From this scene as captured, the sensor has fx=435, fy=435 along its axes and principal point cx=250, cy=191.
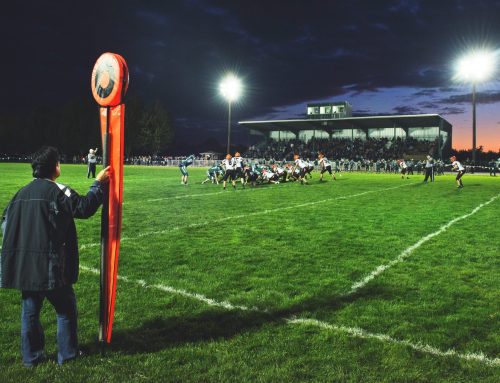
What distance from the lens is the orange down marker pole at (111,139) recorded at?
11.3ft

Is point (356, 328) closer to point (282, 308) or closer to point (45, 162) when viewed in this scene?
point (282, 308)

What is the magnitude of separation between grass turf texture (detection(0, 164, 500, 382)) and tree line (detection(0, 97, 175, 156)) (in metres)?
69.8

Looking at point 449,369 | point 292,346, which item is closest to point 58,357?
point 292,346

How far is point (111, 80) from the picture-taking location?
3.47 metres

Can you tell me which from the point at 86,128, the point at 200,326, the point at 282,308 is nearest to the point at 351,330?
the point at 282,308

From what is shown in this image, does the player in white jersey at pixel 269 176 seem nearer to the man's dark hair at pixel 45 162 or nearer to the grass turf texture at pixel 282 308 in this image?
the grass turf texture at pixel 282 308

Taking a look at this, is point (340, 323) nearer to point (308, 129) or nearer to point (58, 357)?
point (58, 357)

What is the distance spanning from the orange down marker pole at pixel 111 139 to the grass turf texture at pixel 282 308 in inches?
31.7

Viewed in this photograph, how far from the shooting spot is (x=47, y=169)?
333cm

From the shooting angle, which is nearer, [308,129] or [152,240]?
[152,240]

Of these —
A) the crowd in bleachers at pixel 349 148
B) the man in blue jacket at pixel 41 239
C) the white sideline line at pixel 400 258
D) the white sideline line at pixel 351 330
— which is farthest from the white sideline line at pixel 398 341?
the crowd in bleachers at pixel 349 148

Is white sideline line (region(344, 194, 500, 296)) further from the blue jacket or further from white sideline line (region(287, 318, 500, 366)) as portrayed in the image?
the blue jacket

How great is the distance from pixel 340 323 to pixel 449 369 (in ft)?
3.76

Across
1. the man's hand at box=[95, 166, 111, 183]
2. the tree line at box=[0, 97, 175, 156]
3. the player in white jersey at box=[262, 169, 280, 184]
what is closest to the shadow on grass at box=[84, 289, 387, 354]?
the man's hand at box=[95, 166, 111, 183]
